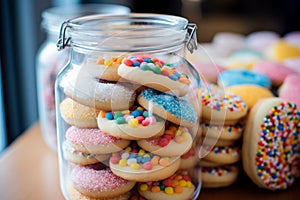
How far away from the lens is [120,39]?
0.64m

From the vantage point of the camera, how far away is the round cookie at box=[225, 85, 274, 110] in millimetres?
765

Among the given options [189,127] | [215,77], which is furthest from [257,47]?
[189,127]

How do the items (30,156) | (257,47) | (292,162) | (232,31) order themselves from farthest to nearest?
(232,31) → (257,47) → (30,156) → (292,162)

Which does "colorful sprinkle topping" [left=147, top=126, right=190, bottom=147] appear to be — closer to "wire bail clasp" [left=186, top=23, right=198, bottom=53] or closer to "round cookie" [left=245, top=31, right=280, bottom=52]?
"wire bail clasp" [left=186, top=23, right=198, bottom=53]

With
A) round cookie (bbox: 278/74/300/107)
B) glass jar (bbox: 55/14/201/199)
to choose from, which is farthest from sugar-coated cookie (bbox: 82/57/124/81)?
round cookie (bbox: 278/74/300/107)

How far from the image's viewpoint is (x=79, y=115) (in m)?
0.64

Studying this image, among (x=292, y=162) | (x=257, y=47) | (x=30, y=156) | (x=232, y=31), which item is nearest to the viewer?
(x=292, y=162)

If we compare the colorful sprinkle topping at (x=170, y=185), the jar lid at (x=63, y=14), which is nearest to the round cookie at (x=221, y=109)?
the colorful sprinkle topping at (x=170, y=185)

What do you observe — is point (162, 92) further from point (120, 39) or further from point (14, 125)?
point (14, 125)

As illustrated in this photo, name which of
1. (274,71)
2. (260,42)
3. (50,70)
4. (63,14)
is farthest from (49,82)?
(260,42)

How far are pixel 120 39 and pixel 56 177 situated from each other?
301mm

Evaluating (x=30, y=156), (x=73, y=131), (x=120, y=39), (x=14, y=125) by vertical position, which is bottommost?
(x=14, y=125)

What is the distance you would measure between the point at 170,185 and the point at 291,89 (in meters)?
0.31

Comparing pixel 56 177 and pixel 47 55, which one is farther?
pixel 47 55
